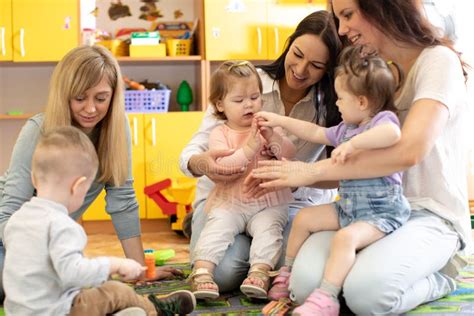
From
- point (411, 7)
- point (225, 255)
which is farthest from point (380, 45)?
point (225, 255)

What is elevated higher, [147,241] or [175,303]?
[175,303]

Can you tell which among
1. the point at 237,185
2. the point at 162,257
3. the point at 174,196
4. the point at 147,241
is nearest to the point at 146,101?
the point at 174,196

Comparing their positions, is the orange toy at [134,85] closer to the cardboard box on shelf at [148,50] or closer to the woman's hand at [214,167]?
the cardboard box on shelf at [148,50]

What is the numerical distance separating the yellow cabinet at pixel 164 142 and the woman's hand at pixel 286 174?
7.02 feet

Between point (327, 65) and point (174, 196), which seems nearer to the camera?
point (327, 65)

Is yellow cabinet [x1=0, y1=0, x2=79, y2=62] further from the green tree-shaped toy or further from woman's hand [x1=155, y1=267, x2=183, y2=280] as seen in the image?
woman's hand [x1=155, y1=267, x2=183, y2=280]

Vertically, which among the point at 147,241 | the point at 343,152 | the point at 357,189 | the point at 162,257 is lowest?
the point at 147,241

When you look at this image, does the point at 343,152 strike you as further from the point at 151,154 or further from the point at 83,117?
the point at 151,154

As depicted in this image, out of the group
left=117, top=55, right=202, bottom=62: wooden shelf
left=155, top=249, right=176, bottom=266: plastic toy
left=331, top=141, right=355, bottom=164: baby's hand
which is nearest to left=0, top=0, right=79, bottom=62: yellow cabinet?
left=117, top=55, right=202, bottom=62: wooden shelf

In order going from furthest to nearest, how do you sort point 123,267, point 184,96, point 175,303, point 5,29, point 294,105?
point 184,96
point 5,29
point 294,105
point 175,303
point 123,267

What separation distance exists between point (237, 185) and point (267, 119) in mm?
268

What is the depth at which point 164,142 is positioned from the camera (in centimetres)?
406

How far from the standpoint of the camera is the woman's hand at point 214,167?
2119mm

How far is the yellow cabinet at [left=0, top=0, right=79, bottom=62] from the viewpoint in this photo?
13.2 ft
